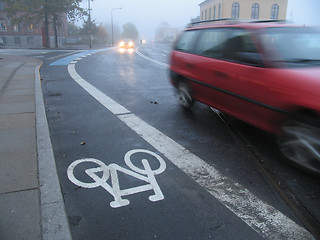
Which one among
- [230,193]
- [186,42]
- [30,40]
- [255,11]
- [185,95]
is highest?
[255,11]

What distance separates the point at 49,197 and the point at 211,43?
363 centimetres

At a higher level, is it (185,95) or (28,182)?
(185,95)

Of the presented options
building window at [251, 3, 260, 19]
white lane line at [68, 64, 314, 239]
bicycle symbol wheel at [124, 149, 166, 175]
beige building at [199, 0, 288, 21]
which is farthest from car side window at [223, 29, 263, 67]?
building window at [251, 3, 260, 19]

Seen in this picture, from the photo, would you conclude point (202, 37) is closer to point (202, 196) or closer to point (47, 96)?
point (202, 196)

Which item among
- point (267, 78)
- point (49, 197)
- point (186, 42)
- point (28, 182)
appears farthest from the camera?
point (186, 42)

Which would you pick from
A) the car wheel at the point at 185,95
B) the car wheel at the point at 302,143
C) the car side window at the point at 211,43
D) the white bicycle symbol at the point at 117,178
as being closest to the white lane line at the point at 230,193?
the white bicycle symbol at the point at 117,178

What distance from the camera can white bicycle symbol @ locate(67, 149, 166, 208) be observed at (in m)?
3.08

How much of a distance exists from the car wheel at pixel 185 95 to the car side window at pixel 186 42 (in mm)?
708

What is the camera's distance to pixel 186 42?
6.14 meters

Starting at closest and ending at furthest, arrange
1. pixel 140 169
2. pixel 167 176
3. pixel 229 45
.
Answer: pixel 167 176 < pixel 140 169 < pixel 229 45

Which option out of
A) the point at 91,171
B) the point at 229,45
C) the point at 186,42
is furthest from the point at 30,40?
the point at 91,171

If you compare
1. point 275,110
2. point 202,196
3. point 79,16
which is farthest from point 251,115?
point 79,16

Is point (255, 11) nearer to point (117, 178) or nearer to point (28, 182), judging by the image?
point (117, 178)

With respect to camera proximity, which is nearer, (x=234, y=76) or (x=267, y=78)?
(x=267, y=78)
